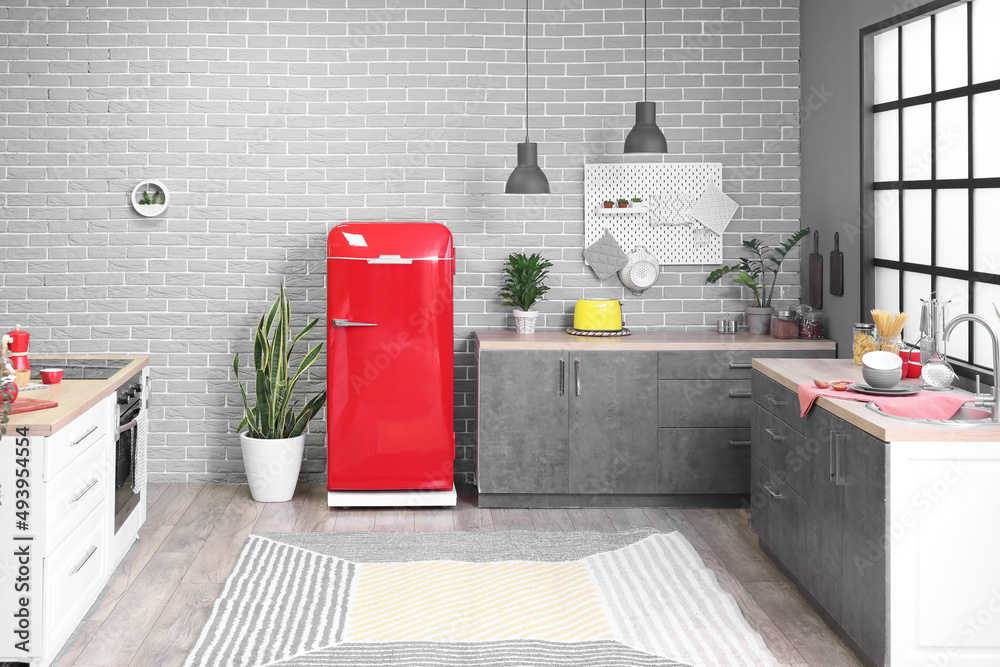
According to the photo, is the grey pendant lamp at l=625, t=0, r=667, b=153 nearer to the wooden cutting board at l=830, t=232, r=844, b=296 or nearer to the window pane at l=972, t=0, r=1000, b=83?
the wooden cutting board at l=830, t=232, r=844, b=296

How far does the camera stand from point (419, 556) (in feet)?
13.1

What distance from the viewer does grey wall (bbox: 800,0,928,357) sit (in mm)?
4426

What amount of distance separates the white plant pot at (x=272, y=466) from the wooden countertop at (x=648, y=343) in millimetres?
1182

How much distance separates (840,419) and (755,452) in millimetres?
1004

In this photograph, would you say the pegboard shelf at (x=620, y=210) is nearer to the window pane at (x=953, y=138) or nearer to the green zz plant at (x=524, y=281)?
the green zz plant at (x=524, y=281)

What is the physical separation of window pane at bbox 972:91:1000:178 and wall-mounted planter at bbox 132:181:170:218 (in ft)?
13.3

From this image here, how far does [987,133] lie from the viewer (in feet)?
11.3

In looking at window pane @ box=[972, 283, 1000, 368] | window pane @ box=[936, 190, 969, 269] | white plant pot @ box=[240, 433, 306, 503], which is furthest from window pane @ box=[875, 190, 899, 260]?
white plant pot @ box=[240, 433, 306, 503]

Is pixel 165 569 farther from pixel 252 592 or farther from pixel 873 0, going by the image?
pixel 873 0

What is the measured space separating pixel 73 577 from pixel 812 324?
12.1 feet

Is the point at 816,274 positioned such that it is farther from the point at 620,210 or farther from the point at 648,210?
the point at 620,210

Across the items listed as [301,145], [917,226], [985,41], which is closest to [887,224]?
[917,226]

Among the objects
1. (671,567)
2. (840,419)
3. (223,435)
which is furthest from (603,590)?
(223,435)

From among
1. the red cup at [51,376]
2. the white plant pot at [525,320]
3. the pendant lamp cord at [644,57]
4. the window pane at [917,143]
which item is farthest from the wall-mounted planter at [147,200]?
the window pane at [917,143]
